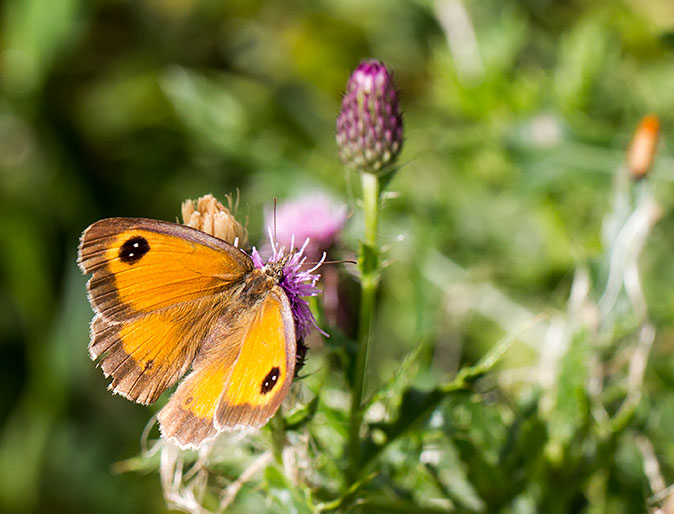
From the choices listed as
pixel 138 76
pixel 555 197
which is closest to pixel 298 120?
pixel 138 76

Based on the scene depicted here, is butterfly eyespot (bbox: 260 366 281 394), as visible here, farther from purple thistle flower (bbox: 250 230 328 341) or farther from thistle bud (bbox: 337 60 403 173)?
thistle bud (bbox: 337 60 403 173)

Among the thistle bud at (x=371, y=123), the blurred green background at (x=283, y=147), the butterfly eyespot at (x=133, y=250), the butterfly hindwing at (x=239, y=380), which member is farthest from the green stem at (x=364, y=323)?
the blurred green background at (x=283, y=147)

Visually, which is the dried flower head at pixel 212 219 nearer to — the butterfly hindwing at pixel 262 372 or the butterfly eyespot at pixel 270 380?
the butterfly hindwing at pixel 262 372

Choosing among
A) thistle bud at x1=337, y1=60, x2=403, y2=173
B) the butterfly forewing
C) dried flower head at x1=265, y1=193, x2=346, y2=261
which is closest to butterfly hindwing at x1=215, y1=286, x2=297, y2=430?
the butterfly forewing

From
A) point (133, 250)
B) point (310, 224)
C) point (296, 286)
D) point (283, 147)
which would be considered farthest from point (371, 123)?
point (283, 147)

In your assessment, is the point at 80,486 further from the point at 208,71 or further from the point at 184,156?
the point at 208,71

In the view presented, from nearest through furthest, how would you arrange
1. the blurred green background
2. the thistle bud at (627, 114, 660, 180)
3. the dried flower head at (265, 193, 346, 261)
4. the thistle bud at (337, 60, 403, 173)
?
the thistle bud at (337, 60, 403, 173) → the thistle bud at (627, 114, 660, 180) → the dried flower head at (265, 193, 346, 261) → the blurred green background
